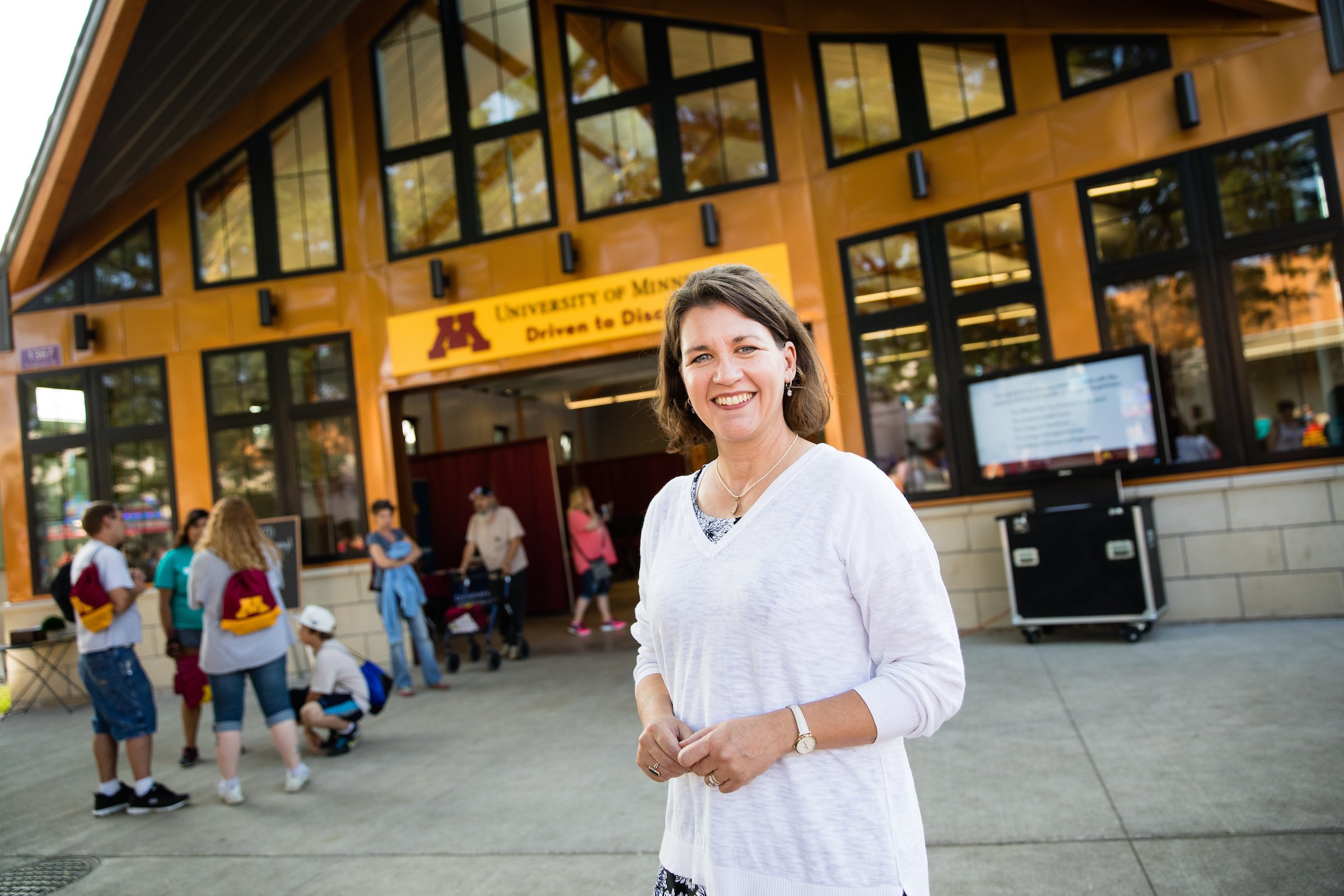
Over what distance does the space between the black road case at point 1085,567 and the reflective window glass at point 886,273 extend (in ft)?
7.87

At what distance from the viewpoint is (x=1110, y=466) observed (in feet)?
22.7

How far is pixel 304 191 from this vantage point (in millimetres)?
10336

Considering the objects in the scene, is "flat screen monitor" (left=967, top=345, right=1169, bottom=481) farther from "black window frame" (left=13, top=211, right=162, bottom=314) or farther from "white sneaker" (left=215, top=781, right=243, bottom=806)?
"black window frame" (left=13, top=211, right=162, bottom=314)

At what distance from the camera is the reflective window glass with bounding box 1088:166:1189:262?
7.29 m

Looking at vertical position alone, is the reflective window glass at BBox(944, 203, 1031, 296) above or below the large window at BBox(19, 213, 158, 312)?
below

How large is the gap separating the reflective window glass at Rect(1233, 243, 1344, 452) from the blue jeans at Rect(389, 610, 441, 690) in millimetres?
7103

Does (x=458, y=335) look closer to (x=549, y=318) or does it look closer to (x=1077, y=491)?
(x=549, y=318)

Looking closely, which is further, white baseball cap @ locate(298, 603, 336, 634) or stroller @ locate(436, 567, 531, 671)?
stroller @ locate(436, 567, 531, 671)

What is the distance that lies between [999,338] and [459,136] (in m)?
6.25

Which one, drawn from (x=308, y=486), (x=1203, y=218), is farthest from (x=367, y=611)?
(x=1203, y=218)

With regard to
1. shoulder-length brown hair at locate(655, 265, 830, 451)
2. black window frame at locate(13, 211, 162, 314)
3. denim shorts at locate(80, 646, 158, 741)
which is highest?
black window frame at locate(13, 211, 162, 314)

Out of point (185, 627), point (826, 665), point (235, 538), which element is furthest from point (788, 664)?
point (185, 627)

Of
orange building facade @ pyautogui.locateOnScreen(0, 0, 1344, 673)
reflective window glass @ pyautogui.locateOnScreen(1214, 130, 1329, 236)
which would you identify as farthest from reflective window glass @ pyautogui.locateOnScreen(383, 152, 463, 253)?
reflective window glass @ pyautogui.locateOnScreen(1214, 130, 1329, 236)

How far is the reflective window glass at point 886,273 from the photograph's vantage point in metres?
8.32
